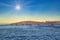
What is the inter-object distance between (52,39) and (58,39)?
0.22 m

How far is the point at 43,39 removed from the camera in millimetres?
3697

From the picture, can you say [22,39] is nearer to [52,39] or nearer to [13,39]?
[13,39]

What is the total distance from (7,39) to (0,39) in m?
0.23

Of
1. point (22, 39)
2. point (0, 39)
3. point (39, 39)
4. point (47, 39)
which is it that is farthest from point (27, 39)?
point (0, 39)

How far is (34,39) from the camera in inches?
149

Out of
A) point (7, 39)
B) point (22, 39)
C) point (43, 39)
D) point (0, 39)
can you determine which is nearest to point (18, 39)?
point (22, 39)

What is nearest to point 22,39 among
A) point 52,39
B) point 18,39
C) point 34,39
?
point 18,39

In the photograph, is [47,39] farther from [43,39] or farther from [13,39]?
[13,39]

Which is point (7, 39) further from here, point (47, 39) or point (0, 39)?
point (47, 39)

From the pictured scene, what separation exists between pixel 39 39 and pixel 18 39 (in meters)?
0.72

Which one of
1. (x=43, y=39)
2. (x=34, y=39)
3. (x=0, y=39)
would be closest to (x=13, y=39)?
(x=0, y=39)

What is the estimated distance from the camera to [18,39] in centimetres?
375

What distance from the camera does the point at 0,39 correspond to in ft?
12.1

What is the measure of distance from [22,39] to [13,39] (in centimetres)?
31
